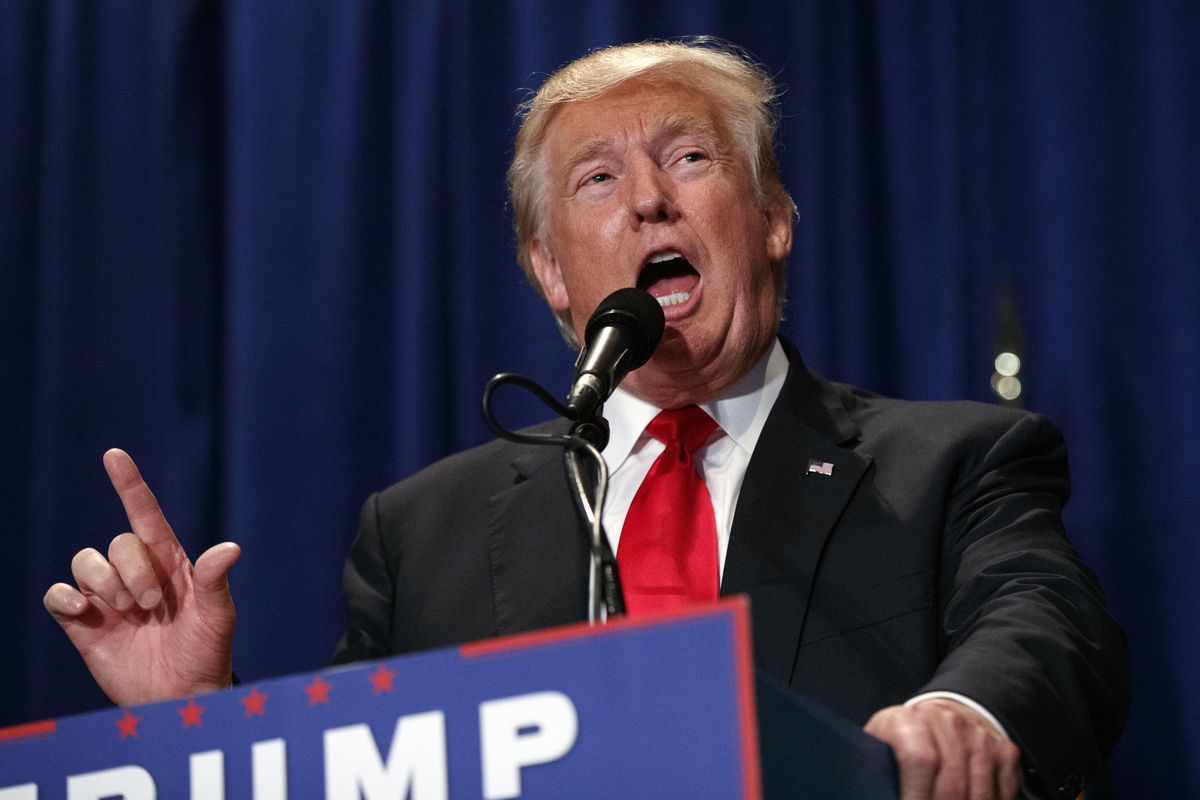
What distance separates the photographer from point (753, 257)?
6.36 ft

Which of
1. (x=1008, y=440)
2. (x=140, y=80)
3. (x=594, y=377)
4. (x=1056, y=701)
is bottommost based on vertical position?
(x=1056, y=701)

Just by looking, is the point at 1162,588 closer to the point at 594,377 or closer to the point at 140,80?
the point at 594,377

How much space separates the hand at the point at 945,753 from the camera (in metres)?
0.96

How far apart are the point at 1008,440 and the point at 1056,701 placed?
1.87ft

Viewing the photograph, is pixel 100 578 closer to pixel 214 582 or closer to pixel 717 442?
pixel 214 582

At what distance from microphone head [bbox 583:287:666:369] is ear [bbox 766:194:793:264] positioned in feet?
2.36

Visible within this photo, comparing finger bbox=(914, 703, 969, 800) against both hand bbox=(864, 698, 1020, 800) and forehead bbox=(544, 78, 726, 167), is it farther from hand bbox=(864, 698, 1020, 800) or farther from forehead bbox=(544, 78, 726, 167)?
forehead bbox=(544, 78, 726, 167)

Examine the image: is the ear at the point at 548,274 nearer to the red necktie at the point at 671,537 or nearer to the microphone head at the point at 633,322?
the red necktie at the point at 671,537

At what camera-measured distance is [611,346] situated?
1.27m

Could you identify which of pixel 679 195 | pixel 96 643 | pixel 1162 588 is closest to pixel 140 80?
pixel 679 195

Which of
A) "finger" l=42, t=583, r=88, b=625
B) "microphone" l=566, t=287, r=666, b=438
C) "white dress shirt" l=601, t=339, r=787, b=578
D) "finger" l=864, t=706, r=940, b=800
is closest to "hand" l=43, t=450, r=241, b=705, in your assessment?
"finger" l=42, t=583, r=88, b=625

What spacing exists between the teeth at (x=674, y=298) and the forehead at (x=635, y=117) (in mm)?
235

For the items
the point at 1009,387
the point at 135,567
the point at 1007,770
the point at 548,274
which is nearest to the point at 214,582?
the point at 135,567

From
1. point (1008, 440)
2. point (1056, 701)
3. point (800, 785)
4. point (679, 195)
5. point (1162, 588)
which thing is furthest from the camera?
point (1162, 588)
